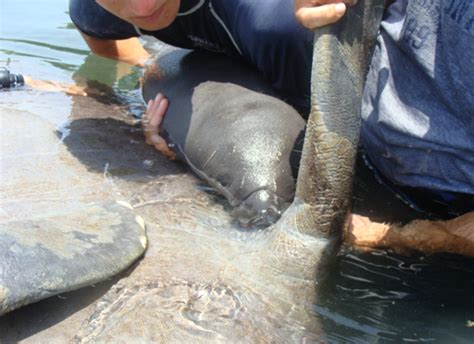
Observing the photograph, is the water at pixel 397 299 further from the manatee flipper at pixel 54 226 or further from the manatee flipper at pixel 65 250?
the manatee flipper at pixel 65 250

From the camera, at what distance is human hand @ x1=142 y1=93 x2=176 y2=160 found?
12.3ft

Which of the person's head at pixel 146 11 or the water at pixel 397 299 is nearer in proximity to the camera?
the water at pixel 397 299

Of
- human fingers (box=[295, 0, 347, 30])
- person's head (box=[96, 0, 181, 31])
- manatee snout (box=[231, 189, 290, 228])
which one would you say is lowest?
manatee snout (box=[231, 189, 290, 228])

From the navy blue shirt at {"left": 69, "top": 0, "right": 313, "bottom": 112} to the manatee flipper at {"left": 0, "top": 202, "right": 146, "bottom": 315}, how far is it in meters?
1.37

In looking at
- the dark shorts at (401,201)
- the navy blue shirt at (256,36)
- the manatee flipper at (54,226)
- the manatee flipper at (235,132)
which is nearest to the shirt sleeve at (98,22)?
Answer: the navy blue shirt at (256,36)

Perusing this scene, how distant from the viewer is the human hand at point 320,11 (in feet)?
7.29

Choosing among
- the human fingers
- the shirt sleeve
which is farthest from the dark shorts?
the shirt sleeve

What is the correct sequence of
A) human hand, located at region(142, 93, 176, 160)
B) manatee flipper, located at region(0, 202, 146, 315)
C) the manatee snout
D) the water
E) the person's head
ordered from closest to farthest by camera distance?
1. manatee flipper, located at region(0, 202, 146, 315)
2. the water
3. the manatee snout
4. the person's head
5. human hand, located at region(142, 93, 176, 160)

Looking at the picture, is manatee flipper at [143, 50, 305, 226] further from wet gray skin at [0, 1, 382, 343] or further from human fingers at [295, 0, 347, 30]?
human fingers at [295, 0, 347, 30]

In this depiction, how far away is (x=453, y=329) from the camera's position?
7.41 ft

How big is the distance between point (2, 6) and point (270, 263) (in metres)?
6.43

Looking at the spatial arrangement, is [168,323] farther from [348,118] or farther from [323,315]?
[348,118]

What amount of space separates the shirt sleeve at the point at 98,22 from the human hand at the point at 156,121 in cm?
57

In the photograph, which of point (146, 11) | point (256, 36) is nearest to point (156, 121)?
point (146, 11)
